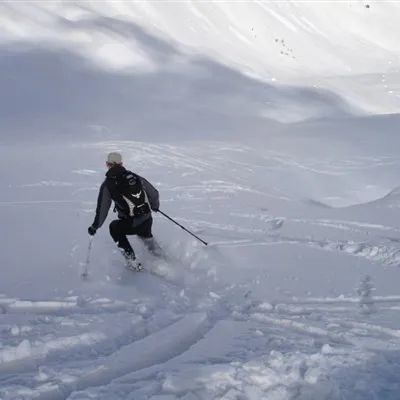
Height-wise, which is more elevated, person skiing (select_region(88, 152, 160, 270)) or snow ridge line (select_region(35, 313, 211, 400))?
person skiing (select_region(88, 152, 160, 270))

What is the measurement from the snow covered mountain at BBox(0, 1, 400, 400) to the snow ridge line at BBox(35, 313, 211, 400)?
2 cm

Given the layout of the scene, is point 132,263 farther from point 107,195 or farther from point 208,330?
point 208,330

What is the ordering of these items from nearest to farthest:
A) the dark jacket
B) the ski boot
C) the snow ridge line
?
the snow ridge line < the dark jacket < the ski boot

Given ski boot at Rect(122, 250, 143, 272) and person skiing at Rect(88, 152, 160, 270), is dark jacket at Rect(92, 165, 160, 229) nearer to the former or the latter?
person skiing at Rect(88, 152, 160, 270)

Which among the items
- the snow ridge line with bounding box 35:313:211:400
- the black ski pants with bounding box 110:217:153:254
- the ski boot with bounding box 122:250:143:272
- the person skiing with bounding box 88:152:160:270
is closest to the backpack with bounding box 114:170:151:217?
the person skiing with bounding box 88:152:160:270

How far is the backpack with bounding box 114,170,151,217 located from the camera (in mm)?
6359

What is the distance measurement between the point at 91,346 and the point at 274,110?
14984 millimetres

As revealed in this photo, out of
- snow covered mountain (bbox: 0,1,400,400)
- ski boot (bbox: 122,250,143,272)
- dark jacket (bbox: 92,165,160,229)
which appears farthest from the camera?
ski boot (bbox: 122,250,143,272)

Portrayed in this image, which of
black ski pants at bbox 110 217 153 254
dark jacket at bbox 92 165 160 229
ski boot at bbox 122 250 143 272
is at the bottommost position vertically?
ski boot at bbox 122 250 143 272

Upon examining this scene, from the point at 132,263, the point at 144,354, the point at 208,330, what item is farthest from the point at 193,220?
the point at 144,354

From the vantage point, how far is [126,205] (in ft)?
21.4

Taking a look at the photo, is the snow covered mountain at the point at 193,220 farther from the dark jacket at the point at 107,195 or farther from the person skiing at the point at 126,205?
the dark jacket at the point at 107,195

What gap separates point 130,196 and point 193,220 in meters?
2.04

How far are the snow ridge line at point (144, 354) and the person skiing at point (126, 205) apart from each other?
1764mm
